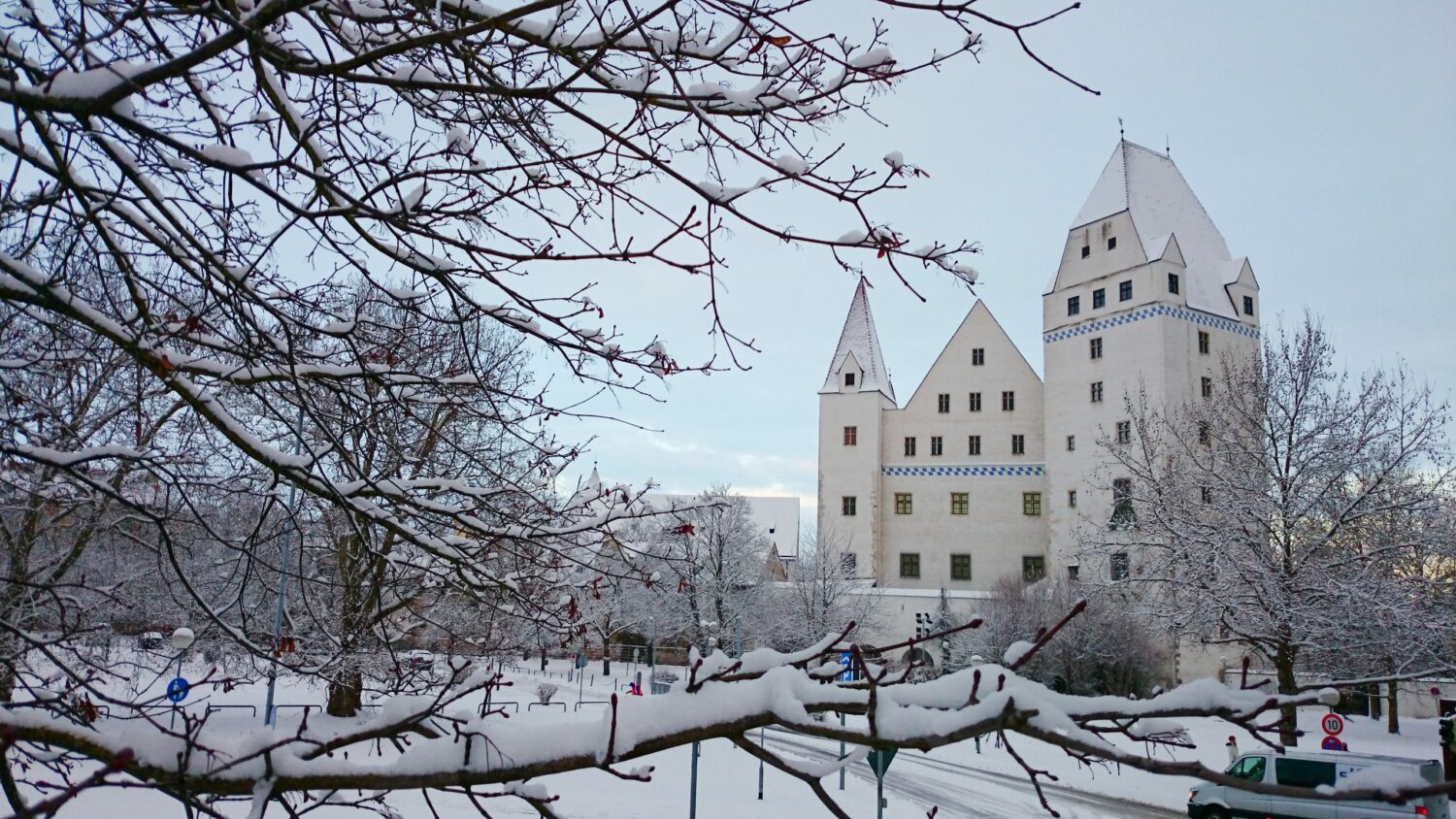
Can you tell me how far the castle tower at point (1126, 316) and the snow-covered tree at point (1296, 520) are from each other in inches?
578

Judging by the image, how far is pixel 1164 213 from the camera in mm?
39781

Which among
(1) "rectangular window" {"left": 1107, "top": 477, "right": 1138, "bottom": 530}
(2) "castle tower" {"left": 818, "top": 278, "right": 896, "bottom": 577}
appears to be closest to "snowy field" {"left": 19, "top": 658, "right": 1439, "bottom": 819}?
(1) "rectangular window" {"left": 1107, "top": 477, "right": 1138, "bottom": 530}

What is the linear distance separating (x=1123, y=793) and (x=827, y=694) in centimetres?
2062

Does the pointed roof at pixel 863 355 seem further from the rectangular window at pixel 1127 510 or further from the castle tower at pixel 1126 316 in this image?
the rectangular window at pixel 1127 510

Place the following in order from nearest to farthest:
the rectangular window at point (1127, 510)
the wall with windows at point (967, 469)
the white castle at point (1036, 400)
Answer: the rectangular window at point (1127, 510) → the white castle at point (1036, 400) → the wall with windows at point (967, 469)

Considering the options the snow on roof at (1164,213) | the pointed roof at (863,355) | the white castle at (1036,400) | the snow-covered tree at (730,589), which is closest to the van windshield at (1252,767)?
the white castle at (1036,400)

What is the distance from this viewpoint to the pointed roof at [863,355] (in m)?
45.4

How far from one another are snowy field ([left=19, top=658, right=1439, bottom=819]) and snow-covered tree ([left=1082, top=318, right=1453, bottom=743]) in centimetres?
275


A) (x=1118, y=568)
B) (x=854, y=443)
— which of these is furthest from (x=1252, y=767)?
(x=854, y=443)

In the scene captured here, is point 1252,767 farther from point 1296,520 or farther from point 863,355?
point 863,355

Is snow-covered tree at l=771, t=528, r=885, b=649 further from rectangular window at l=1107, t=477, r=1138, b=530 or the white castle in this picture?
rectangular window at l=1107, t=477, r=1138, b=530

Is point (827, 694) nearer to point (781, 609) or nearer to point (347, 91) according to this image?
point (347, 91)

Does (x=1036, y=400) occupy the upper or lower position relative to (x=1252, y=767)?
upper

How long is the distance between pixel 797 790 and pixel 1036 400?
30371mm
